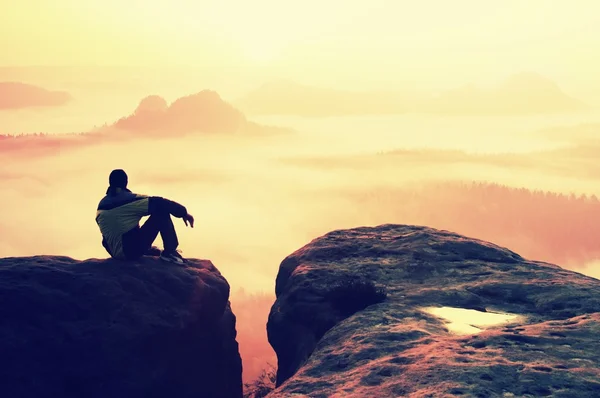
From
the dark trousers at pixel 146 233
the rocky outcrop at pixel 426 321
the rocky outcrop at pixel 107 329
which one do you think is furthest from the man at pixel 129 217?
the rocky outcrop at pixel 426 321

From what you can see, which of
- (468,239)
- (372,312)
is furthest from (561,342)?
(468,239)

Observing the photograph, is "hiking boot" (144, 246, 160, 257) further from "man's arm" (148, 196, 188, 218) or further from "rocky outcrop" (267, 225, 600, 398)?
"rocky outcrop" (267, 225, 600, 398)

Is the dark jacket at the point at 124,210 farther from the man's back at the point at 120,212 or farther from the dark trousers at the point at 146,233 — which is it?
the dark trousers at the point at 146,233

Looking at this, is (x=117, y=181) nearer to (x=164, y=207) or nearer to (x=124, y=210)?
(x=124, y=210)

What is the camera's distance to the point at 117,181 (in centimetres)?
1605

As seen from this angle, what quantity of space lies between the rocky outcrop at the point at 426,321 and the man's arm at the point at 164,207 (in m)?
3.98

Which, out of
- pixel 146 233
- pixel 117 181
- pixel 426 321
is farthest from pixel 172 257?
pixel 426 321

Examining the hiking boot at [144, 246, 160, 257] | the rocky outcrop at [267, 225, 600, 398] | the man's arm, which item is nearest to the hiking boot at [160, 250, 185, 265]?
the hiking boot at [144, 246, 160, 257]

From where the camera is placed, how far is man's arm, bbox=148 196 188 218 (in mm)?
16109

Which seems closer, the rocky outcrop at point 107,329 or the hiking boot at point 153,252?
the rocky outcrop at point 107,329

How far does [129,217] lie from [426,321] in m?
7.98

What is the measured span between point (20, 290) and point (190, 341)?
181 inches

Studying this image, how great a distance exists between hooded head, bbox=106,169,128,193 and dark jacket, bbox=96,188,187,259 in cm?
3

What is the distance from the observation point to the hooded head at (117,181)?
16000 mm
